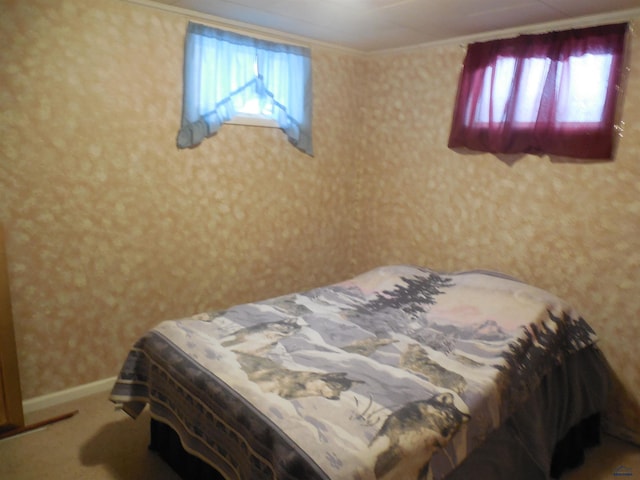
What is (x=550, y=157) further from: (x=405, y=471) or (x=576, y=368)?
(x=405, y=471)

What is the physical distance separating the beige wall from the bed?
0.42 m

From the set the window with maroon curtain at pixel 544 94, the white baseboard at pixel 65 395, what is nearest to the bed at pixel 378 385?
the white baseboard at pixel 65 395

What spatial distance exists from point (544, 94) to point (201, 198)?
2.16 m

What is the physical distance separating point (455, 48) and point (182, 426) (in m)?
2.77

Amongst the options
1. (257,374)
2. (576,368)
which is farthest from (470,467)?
(576,368)

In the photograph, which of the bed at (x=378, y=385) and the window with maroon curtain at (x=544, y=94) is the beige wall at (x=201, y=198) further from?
the bed at (x=378, y=385)

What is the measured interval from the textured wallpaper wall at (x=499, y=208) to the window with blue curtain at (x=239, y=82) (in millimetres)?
678

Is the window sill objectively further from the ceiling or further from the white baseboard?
the white baseboard

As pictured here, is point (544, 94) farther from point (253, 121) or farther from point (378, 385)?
point (378, 385)

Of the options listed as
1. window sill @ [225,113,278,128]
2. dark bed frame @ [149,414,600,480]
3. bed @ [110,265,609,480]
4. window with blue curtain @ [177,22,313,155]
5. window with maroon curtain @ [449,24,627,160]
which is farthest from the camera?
window sill @ [225,113,278,128]

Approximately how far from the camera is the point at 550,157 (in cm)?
264

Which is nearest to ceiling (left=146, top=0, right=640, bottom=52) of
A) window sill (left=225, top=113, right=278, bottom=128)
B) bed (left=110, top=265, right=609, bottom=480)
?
window sill (left=225, top=113, right=278, bottom=128)

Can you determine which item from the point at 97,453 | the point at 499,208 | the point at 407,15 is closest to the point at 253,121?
the point at 407,15

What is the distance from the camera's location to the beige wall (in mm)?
2312
